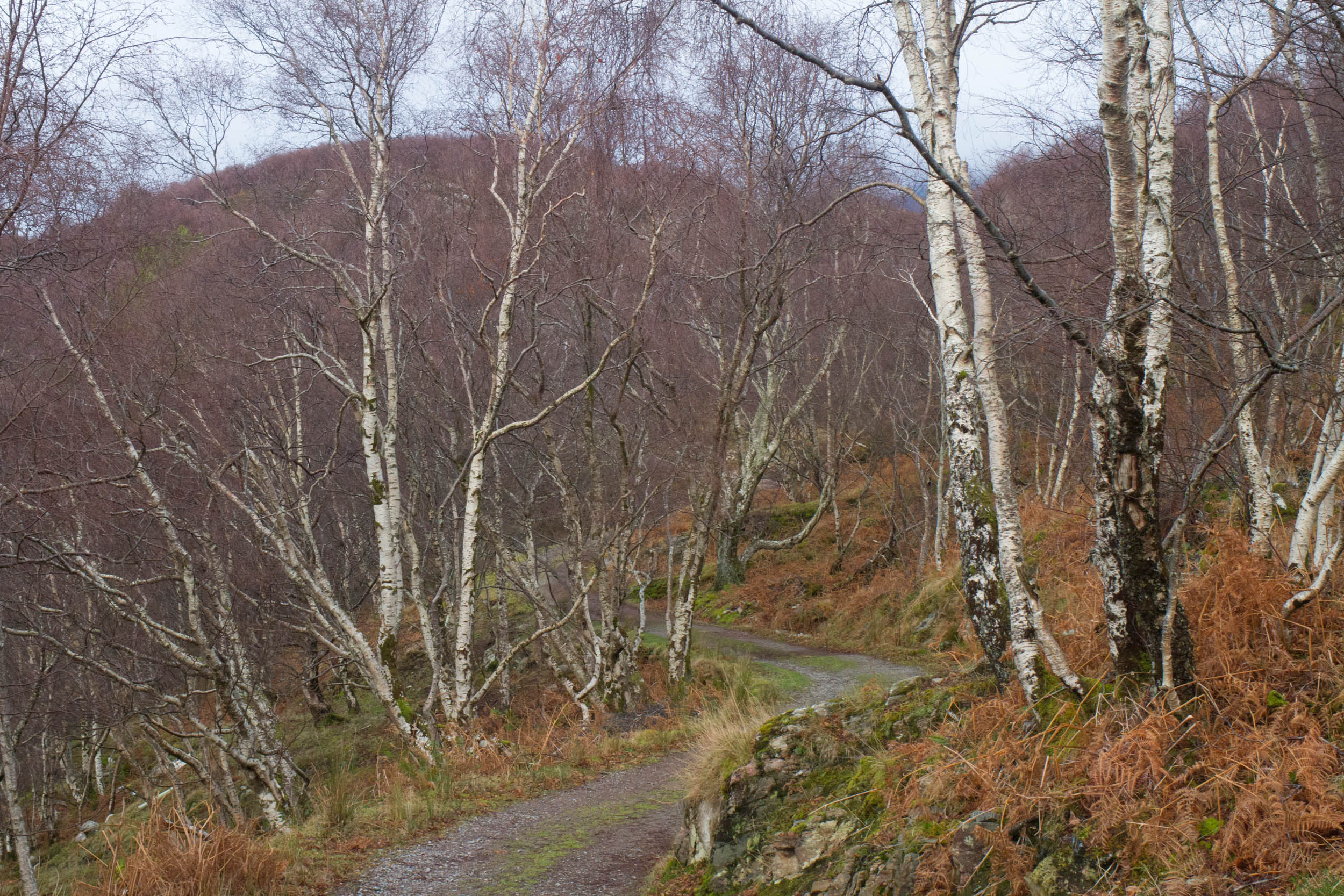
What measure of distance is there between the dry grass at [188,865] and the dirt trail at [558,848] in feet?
1.86

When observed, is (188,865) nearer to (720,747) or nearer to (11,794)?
(720,747)

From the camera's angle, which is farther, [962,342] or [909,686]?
[909,686]

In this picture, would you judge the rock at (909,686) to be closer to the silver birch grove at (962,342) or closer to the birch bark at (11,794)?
the silver birch grove at (962,342)

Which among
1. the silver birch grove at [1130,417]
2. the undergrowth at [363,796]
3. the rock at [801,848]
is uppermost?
the silver birch grove at [1130,417]

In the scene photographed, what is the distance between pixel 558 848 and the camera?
6.17 meters

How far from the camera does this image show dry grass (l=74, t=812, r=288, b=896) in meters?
4.61

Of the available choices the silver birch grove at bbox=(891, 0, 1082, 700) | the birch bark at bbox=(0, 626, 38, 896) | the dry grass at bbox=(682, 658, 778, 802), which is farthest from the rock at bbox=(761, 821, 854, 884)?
the birch bark at bbox=(0, 626, 38, 896)

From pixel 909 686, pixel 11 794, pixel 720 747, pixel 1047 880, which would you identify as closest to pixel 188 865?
pixel 720 747

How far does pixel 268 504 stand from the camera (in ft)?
32.6

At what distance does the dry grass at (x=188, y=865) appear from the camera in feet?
15.1

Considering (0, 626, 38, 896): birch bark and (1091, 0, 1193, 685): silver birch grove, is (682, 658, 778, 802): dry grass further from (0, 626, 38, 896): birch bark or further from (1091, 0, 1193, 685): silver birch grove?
(0, 626, 38, 896): birch bark

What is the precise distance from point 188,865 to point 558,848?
95.1 inches

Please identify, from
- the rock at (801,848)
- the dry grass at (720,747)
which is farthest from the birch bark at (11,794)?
the rock at (801,848)

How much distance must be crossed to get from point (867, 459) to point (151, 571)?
1708 cm
